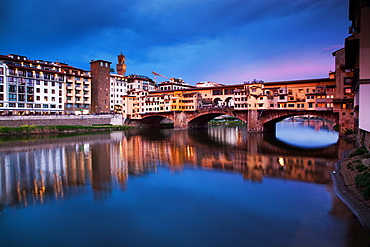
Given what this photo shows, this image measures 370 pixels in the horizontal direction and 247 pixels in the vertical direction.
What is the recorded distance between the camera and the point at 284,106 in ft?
149

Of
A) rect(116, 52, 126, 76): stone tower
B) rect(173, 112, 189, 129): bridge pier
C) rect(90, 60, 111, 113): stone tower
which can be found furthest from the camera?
rect(116, 52, 126, 76): stone tower

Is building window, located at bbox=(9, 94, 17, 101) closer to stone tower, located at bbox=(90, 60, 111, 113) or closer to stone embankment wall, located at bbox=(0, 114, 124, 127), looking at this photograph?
stone embankment wall, located at bbox=(0, 114, 124, 127)

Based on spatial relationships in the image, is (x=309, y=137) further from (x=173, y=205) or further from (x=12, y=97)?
(x=12, y=97)

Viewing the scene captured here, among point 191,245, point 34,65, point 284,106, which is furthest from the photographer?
point 34,65

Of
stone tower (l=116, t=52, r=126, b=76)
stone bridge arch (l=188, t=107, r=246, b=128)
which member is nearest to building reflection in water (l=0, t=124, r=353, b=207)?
stone bridge arch (l=188, t=107, r=246, b=128)

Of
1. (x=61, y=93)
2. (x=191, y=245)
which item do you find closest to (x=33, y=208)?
(x=191, y=245)

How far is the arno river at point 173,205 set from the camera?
29.5ft

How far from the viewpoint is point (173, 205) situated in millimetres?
12039

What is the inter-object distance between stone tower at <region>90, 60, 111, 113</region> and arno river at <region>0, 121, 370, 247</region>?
47385mm

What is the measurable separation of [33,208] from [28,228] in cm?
201

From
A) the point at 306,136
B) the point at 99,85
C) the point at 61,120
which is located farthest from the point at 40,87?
the point at 306,136

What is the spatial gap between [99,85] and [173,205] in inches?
2367

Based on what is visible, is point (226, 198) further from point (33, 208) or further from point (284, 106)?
point (284, 106)

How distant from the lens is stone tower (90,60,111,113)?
219 ft
